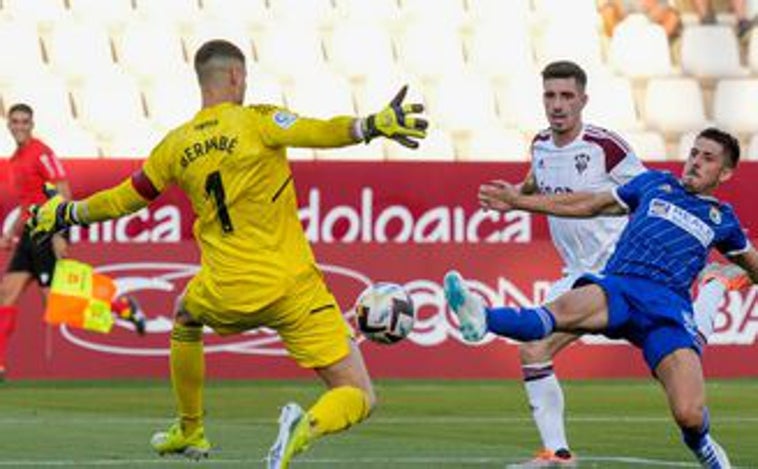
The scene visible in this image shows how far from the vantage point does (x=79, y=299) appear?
62.1 ft

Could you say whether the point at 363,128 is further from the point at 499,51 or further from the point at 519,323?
the point at 499,51

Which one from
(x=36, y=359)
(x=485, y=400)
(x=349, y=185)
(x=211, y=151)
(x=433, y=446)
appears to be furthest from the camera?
(x=349, y=185)

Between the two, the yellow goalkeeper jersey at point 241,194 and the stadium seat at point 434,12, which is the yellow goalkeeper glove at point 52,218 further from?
the stadium seat at point 434,12

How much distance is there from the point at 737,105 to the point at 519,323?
48.9 ft

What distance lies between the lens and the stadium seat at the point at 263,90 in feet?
76.5

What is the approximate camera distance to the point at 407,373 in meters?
20.0

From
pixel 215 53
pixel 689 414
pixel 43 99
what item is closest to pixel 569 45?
pixel 43 99

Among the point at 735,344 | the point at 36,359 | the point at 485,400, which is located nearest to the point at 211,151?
the point at 485,400

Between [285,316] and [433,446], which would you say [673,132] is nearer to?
[433,446]

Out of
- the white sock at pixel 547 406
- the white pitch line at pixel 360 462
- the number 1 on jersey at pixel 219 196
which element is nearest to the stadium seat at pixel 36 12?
the white pitch line at pixel 360 462

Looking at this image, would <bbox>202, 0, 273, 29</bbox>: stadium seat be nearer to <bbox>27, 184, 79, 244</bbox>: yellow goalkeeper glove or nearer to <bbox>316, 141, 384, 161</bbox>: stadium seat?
<bbox>316, 141, 384, 161</bbox>: stadium seat

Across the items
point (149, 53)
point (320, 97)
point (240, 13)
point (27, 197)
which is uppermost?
point (240, 13)

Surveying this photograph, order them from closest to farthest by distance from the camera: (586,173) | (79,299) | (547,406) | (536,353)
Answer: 1. (547,406)
2. (536,353)
3. (586,173)
4. (79,299)

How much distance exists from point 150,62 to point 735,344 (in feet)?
22.2
